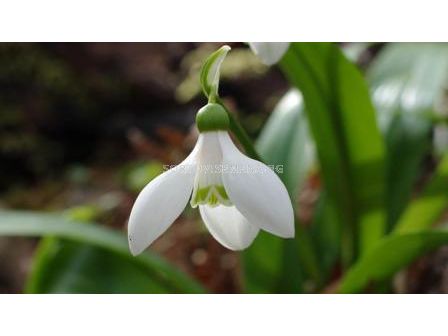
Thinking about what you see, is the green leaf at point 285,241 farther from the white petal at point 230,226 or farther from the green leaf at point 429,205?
the white petal at point 230,226

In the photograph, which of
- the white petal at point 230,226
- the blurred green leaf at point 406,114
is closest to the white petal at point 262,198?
the white petal at point 230,226

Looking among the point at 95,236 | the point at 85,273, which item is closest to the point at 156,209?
the point at 95,236

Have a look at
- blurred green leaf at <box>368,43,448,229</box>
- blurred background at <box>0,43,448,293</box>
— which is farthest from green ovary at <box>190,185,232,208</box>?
blurred background at <box>0,43,448,293</box>

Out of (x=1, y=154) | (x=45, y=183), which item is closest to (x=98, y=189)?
(x=45, y=183)

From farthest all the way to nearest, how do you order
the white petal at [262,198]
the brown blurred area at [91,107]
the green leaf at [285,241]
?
the brown blurred area at [91,107]
the green leaf at [285,241]
the white petal at [262,198]

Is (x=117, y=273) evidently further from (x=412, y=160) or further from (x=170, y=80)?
(x=170, y=80)

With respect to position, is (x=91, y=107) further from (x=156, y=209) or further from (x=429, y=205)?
(x=156, y=209)

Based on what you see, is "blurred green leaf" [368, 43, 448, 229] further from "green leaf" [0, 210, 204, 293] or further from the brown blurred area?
the brown blurred area
